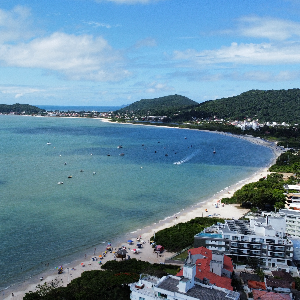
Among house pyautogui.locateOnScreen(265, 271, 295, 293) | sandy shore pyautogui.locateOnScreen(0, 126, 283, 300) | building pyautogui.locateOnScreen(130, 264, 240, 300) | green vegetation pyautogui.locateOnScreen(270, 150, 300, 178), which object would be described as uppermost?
green vegetation pyautogui.locateOnScreen(270, 150, 300, 178)

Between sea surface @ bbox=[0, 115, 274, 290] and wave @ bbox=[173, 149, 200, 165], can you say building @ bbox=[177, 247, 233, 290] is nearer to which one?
sea surface @ bbox=[0, 115, 274, 290]

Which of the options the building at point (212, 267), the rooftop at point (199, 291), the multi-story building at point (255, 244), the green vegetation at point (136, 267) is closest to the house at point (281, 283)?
the multi-story building at point (255, 244)

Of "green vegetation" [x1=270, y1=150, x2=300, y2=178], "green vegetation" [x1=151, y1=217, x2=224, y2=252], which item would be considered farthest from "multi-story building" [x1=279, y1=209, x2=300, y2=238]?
"green vegetation" [x1=270, y1=150, x2=300, y2=178]

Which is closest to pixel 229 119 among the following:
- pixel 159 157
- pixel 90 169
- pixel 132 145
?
pixel 132 145

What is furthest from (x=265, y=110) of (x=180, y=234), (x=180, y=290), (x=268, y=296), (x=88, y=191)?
(x=180, y=290)

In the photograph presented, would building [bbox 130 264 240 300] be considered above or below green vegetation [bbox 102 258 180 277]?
above

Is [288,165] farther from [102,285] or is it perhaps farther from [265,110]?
[265,110]
